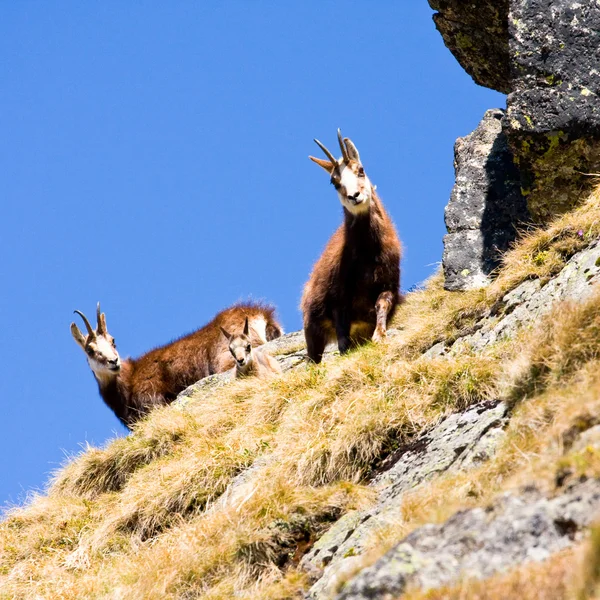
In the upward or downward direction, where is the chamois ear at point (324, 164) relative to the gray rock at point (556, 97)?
upward

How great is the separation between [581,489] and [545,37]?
26.6ft

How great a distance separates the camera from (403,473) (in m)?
6.45

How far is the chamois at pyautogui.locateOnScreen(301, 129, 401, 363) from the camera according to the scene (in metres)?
11.2

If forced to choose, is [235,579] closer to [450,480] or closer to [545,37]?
[450,480]

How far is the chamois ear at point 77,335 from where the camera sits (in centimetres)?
1512

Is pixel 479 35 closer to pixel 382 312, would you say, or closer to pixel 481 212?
pixel 481 212

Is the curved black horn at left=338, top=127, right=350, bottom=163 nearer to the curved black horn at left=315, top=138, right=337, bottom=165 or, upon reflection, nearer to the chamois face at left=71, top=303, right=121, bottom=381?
the curved black horn at left=315, top=138, right=337, bottom=165

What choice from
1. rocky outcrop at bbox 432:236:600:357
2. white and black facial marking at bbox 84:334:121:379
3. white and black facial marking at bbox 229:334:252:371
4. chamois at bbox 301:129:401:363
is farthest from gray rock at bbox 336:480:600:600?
white and black facial marking at bbox 84:334:121:379

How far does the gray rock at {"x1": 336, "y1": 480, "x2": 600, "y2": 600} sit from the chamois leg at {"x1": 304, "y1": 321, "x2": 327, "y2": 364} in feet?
24.4

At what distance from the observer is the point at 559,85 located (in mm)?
10688

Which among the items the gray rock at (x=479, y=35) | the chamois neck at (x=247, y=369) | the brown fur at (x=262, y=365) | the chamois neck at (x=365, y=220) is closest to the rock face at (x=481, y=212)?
the gray rock at (x=479, y=35)

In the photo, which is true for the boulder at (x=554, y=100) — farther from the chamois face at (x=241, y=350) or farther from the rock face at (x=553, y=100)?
the chamois face at (x=241, y=350)

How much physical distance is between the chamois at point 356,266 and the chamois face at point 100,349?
4.42 metres

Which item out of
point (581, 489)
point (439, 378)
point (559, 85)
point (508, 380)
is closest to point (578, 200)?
point (559, 85)
